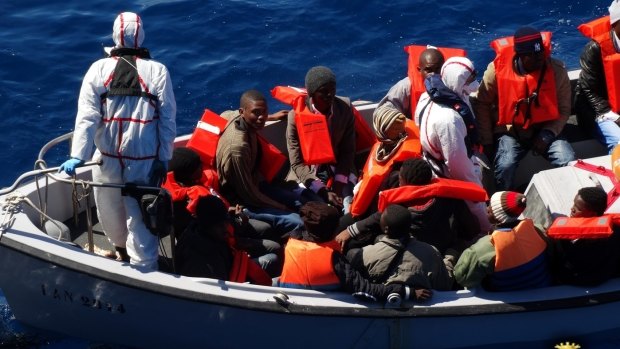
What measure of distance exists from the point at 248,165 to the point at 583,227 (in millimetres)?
2401

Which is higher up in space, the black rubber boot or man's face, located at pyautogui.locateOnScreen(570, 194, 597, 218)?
man's face, located at pyautogui.locateOnScreen(570, 194, 597, 218)

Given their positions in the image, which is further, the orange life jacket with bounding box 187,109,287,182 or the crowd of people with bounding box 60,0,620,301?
the orange life jacket with bounding box 187,109,287,182

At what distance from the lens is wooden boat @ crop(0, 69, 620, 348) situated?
6148 mm

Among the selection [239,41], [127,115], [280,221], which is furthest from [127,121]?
[239,41]

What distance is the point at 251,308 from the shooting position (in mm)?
6105

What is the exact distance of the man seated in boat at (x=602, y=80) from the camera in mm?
7594

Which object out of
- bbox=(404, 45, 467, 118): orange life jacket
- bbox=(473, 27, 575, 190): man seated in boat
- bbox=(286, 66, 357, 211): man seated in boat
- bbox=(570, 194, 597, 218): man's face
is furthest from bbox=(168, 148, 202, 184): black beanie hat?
bbox=(570, 194, 597, 218): man's face

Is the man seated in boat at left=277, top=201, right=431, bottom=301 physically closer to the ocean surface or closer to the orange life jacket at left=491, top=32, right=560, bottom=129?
the orange life jacket at left=491, top=32, right=560, bottom=129

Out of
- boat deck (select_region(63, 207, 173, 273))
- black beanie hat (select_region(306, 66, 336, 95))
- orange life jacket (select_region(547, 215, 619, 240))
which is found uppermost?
black beanie hat (select_region(306, 66, 336, 95))

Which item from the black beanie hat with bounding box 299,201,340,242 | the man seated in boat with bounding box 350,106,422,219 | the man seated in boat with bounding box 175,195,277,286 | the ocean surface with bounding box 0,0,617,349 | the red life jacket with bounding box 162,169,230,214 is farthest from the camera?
the ocean surface with bounding box 0,0,617,349

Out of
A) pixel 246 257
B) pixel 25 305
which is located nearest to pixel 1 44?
pixel 25 305

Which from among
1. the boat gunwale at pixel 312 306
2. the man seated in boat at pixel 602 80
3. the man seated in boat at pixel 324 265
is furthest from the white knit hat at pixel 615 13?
the man seated in boat at pixel 324 265

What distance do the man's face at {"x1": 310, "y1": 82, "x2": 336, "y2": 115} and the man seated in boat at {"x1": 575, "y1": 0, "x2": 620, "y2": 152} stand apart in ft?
6.93

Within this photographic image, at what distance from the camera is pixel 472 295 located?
20.5ft
